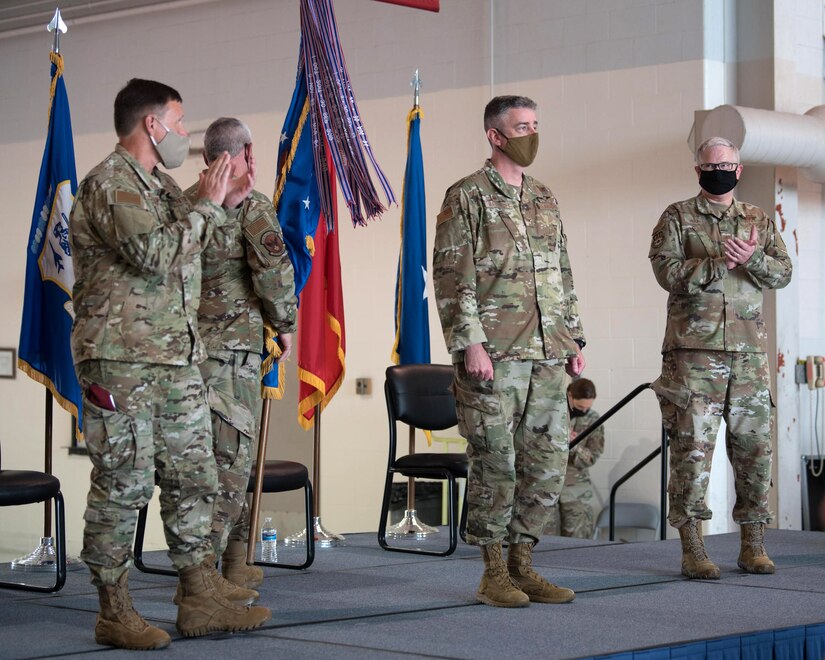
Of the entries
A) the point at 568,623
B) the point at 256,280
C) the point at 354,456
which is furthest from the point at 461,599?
the point at 354,456

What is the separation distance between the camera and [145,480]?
3.08 metres

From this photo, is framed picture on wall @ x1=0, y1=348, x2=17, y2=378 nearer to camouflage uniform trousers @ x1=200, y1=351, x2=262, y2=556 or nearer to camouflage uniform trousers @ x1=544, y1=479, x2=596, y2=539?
camouflage uniform trousers @ x1=544, y1=479, x2=596, y2=539

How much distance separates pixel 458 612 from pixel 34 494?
162 centimetres

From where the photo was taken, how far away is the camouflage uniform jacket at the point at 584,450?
7.67 meters

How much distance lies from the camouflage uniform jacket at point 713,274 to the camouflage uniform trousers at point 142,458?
203 cm

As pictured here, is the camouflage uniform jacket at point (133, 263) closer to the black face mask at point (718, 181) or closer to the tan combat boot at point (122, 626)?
the tan combat boot at point (122, 626)

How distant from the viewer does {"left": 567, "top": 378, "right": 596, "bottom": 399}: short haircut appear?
767cm

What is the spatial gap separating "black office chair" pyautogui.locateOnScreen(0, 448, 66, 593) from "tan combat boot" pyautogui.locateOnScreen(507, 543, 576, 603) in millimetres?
1670

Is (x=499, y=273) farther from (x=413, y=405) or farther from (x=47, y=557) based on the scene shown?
(x=47, y=557)

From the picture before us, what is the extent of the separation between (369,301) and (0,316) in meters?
3.72

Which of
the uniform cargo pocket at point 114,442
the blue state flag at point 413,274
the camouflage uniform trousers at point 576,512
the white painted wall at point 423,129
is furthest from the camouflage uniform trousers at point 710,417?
the camouflage uniform trousers at point 576,512

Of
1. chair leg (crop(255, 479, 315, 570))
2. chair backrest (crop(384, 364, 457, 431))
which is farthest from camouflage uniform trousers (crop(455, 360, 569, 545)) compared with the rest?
chair backrest (crop(384, 364, 457, 431))

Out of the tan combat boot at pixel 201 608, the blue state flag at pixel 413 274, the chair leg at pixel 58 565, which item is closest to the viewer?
the tan combat boot at pixel 201 608

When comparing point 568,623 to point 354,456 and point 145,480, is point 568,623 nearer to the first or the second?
point 145,480
